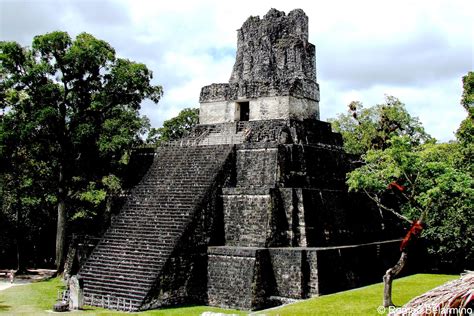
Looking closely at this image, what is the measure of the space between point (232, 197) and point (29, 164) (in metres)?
8.87

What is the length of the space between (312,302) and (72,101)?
31.2ft

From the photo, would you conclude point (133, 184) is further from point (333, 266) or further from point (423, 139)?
point (423, 139)

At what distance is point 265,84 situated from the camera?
15695 millimetres

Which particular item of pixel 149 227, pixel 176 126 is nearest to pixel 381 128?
pixel 176 126

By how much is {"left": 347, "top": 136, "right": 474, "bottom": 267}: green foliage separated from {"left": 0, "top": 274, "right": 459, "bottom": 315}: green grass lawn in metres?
1.59

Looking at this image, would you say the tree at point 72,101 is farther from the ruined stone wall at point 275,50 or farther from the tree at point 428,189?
the tree at point 428,189

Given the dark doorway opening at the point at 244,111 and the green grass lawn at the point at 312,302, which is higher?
the dark doorway opening at the point at 244,111

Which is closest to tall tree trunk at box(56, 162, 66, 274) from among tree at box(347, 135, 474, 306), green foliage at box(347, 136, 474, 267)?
green foliage at box(347, 136, 474, 267)

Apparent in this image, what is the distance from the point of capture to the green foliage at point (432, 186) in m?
10.5

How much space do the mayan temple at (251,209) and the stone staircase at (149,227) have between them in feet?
0.10

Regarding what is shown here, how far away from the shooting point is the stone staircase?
11828mm

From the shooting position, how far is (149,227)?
13156 mm

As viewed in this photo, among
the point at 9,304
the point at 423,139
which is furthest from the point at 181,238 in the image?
the point at 423,139

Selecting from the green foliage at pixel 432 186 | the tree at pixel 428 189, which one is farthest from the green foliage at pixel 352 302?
the green foliage at pixel 432 186
